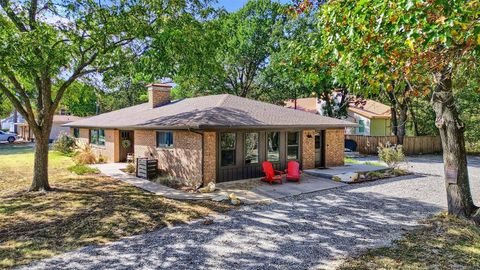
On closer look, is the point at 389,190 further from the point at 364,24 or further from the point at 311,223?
the point at 364,24

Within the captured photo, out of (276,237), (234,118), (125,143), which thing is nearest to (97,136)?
(125,143)

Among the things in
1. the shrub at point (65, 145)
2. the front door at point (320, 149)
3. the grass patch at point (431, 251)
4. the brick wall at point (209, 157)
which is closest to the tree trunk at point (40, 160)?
the brick wall at point (209, 157)

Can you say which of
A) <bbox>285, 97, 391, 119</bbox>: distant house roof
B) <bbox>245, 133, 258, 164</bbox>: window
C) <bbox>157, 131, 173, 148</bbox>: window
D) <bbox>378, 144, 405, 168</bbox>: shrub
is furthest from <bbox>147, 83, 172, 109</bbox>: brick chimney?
<bbox>378, 144, 405, 168</bbox>: shrub

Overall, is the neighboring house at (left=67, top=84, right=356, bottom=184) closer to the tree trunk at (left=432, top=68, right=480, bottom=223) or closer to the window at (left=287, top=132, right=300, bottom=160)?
the window at (left=287, top=132, right=300, bottom=160)

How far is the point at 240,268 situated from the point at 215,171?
267 inches

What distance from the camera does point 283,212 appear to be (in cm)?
858

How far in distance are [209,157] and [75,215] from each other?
15.5ft

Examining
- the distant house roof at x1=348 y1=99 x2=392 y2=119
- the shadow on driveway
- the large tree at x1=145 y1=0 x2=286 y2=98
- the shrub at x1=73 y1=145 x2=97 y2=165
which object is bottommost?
the shadow on driveway

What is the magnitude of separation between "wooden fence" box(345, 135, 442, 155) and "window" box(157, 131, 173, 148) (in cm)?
1652

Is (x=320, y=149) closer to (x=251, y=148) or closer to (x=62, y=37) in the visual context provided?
(x=251, y=148)

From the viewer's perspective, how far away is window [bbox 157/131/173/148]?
44.2 ft

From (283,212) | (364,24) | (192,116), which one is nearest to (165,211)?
(283,212)

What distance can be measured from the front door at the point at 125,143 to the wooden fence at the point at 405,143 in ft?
53.6

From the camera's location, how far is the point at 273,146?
13.8m
